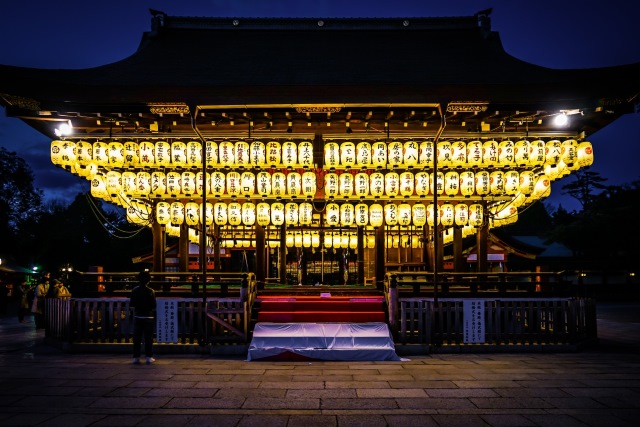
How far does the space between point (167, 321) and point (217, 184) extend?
4.44 metres

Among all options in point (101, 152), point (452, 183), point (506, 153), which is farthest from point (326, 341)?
point (101, 152)

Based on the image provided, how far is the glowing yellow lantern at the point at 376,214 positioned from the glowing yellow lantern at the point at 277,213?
2.85m

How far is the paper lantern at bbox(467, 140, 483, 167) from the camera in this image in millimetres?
13648

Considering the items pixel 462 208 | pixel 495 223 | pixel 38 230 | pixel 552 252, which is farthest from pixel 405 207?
pixel 38 230

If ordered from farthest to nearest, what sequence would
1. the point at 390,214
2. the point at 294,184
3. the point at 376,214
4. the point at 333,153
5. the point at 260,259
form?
the point at 260,259 → the point at 390,214 → the point at 376,214 → the point at 294,184 → the point at 333,153

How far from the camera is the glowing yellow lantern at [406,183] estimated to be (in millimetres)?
14258

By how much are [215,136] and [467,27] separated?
12374mm

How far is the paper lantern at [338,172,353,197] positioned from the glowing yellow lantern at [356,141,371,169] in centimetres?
77

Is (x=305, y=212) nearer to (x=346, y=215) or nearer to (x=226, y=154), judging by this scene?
(x=346, y=215)

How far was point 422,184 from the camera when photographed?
14.3 meters

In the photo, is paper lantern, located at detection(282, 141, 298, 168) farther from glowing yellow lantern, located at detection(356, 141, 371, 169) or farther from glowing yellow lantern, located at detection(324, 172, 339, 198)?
glowing yellow lantern, located at detection(356, 141, 371, 169)

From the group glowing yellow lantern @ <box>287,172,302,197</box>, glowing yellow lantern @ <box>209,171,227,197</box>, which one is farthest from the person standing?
glowing yellow lantern @ <box>287,172,302,197</box>

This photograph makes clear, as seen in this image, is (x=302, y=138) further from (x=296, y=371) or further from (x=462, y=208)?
(x=296, y=371)

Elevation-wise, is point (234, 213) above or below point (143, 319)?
above
